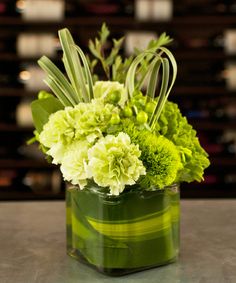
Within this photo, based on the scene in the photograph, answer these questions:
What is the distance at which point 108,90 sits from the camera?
4.50ft

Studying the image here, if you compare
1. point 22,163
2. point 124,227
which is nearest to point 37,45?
point 22,163

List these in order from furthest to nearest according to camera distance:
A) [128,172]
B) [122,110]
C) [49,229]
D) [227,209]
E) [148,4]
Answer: [148,4] → [227,209] → [49,229] → [122,110] → [128,172]

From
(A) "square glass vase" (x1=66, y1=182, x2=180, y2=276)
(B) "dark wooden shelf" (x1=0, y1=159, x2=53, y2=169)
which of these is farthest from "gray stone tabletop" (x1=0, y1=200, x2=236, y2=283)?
(B) "dark wooden shelf" (x1=0, y1=159, x2=53, y2=169)

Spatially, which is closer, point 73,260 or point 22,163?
point 73,260

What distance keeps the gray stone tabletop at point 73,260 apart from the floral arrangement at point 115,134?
0.59 ft

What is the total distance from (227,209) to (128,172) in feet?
2.31

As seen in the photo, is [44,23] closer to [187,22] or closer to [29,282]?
[187,22]

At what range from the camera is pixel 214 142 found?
4.52 m

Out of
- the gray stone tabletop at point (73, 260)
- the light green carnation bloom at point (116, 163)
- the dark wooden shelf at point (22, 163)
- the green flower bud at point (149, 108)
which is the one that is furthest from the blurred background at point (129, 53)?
the light green carnation bloom at point (116, 163)

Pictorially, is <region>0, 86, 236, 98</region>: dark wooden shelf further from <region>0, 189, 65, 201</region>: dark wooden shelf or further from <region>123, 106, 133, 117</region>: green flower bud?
<region>123, 106, 133, 117</region>: green flower bud

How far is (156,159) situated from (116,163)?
9 centimetres

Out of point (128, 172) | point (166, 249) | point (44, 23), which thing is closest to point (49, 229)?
point (166, 249)

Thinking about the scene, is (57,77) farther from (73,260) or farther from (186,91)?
(186,91)

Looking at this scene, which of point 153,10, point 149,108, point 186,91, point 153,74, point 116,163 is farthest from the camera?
point 186,91
